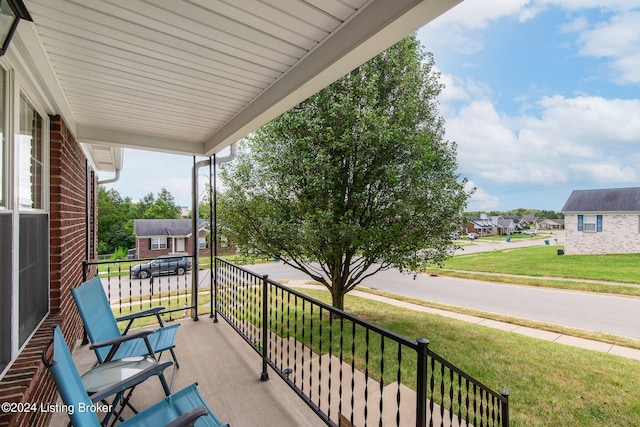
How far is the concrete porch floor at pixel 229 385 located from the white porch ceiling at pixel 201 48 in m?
2.35

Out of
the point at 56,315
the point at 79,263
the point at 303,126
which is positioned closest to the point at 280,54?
the point at 56,315

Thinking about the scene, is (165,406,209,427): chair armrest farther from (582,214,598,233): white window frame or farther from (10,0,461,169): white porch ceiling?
(582,214,598,233): white window frame

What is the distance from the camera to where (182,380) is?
270cm

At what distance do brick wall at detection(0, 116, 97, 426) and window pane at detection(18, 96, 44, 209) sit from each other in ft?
0.54

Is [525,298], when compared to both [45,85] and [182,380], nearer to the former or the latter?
[182,380]

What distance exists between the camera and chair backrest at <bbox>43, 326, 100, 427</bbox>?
3.67 feet

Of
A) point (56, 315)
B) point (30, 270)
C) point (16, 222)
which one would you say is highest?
point (16, 222)

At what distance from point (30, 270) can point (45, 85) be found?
1281 millimetres

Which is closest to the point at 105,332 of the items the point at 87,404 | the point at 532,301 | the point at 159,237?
the point at 87,404

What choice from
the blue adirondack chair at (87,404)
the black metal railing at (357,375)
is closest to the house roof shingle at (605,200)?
the black metal railing at (357,375)

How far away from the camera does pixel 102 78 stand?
2.29m

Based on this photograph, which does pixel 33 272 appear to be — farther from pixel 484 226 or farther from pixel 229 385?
pixel 484 226

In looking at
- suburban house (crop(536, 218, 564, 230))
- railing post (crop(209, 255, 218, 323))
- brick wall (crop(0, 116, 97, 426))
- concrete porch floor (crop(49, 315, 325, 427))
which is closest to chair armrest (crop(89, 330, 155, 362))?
brick wall (crop(0, 116, 97, 426))

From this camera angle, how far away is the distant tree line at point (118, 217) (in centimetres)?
2984
